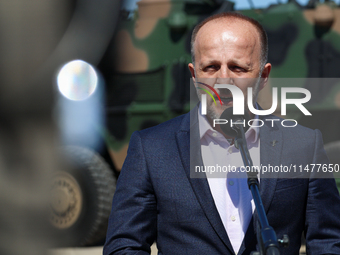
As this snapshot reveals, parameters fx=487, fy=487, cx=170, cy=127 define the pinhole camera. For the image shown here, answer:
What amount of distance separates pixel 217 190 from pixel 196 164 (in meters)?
0.12

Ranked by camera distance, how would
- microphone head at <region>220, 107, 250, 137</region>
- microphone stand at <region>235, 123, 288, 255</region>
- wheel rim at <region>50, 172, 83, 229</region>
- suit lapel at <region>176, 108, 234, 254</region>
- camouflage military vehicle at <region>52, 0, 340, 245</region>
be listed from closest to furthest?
microphone stand at <region>235, 123, 288, 255</region>, microphone head at <region>220, 107, 250, 137</region>, suit lapel at <region>176, 108, 234, 254</region>, camouflage military vehicle at <region>52, 0, 340, 245</region>, wheel rim at <region>50, 172, 83, 229</region>

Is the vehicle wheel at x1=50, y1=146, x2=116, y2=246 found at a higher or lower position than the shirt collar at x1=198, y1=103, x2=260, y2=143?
lower

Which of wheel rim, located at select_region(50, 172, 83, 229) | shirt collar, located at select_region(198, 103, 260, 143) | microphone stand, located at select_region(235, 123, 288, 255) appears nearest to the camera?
microphone stand, located at select_region(235, 123, 288, 255)

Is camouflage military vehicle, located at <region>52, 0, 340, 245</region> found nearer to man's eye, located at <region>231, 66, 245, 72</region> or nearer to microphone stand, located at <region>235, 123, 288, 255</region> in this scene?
man's eye, located at <region>231, 66, 245, 72</region>

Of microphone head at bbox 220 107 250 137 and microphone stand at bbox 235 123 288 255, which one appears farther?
microphone head at bbox 220 107 250 137

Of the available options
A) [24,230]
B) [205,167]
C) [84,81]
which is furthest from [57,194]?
[24,230]

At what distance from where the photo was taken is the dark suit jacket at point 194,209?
1739 millimetres

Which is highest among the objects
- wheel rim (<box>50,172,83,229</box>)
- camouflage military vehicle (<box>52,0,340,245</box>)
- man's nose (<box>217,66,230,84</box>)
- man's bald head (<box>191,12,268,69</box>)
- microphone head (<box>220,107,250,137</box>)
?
man's bald head (<box>191,12,268,69</box>)

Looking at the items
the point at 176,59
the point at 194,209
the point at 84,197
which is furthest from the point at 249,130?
the point at 84,197

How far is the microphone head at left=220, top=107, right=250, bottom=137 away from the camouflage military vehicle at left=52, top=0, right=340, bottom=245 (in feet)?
11.8

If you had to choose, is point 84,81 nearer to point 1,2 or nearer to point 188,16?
point 188,16

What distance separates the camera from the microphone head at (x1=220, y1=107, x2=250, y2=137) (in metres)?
1.46

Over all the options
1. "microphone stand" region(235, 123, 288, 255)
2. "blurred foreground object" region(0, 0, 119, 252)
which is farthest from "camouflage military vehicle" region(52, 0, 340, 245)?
"blurred foreground object" region(0, 0, 119, 252)

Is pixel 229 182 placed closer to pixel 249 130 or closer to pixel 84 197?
pixel 249 130
